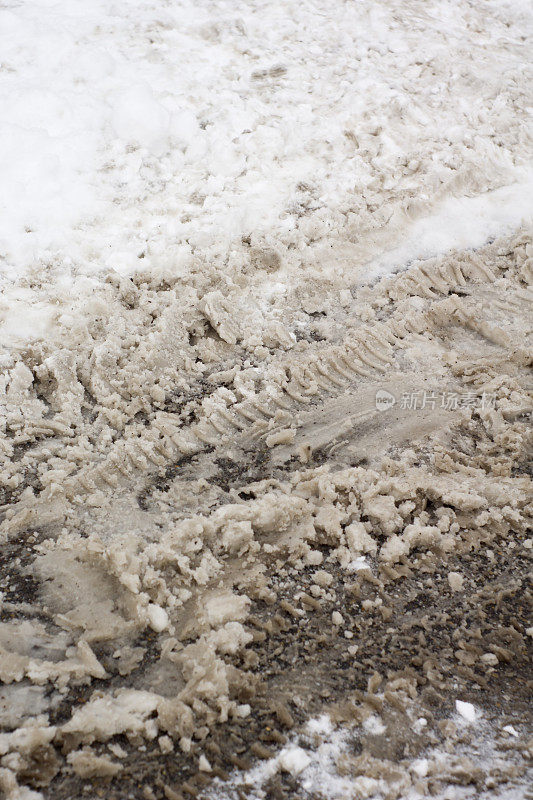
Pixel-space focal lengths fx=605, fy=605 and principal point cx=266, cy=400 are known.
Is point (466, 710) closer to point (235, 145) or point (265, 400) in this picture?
point (265, 400)

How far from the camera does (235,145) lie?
468cm

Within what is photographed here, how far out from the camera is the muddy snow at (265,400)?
6.25 feet

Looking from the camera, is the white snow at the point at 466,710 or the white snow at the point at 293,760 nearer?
the white snow at the point at 293,760

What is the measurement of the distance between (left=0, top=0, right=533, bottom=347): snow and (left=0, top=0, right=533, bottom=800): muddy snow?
0.02m

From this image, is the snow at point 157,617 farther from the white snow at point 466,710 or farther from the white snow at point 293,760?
the white snow at point 466,710

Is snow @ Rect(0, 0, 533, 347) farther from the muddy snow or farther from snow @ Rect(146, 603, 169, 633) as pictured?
snow @ Rect(146, 603, 169, 633)

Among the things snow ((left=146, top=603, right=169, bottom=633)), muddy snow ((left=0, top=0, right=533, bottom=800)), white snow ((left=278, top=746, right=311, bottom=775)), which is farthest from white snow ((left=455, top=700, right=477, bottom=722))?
snow ((left=146, top=603, right=169, bottom=633))

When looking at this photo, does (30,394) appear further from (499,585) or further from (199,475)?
(499,585)

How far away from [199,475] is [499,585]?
57.4 inches

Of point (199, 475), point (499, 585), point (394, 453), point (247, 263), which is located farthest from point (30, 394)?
point (499, 585)

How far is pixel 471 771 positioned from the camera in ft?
5.78

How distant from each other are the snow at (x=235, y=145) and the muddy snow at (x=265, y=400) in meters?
0.02

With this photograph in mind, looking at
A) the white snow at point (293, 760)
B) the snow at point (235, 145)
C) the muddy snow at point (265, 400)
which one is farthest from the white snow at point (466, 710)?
the snow at point (235, 145)

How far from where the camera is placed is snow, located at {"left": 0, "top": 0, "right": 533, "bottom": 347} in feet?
13.4
